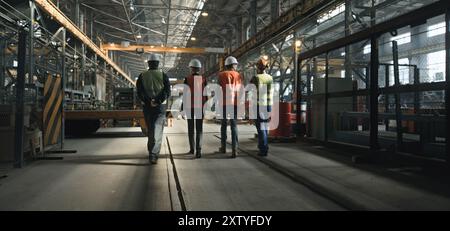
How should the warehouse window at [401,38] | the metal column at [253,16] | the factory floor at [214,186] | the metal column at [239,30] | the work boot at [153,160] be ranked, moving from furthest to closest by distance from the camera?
the metal column at [239,30] < the metal column at [253,16] < the warehouse window at [401,38] < the work boot at [153,160] < the factory floor at [214,186]

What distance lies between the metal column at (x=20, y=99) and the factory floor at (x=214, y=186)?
24 cm

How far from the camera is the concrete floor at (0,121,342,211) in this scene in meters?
2.79

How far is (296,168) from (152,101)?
7.61ft

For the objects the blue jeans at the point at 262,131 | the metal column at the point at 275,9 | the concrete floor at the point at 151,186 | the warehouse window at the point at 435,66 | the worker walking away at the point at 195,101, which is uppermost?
the metal column at the point at 275,9

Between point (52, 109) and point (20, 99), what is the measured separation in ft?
4.88


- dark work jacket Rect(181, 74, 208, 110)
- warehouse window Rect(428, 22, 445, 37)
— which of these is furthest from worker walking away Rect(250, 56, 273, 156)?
warehouse window Rect(428, 22, 445, 37)

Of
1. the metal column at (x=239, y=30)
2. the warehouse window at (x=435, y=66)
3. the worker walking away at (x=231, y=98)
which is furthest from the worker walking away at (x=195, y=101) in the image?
the metal column at (x=239, y=30)

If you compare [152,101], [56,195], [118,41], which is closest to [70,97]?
[152,101]

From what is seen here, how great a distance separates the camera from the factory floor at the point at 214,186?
9.14 feet

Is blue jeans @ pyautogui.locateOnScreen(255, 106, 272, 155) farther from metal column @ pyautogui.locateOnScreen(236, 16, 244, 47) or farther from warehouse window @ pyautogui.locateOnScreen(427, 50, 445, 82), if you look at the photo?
metal column @ pyautogui.locateOnScreen(236, 16, 244, 47)

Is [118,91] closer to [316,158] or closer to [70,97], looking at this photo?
[70,97]

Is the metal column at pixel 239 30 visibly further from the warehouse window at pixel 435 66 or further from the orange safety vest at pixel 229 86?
the orange safety vest at pixel 229 86

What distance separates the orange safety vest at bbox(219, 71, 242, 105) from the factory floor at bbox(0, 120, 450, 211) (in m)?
0.94

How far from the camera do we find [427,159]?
397 centimetres
